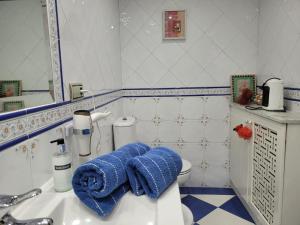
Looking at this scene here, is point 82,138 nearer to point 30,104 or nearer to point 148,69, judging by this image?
point 30,104

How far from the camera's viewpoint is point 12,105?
2.56 feet

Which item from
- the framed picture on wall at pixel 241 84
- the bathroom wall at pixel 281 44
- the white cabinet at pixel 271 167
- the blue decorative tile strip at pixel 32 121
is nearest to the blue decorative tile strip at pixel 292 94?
the bathroom wall at pixel 281 44

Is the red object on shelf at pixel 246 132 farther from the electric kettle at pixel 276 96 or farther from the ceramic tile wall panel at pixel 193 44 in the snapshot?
the ceramic tile wall panel at pixel 193 44

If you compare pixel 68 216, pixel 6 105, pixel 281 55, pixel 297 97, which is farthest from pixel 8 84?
pixel 281 55

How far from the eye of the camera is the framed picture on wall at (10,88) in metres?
0.76

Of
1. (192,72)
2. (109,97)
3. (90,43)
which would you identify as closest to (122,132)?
(109,97)

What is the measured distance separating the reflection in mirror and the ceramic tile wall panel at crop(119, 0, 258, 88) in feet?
4.66

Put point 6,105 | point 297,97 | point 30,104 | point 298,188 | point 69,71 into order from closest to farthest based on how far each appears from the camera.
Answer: point 6,105 → point 30,104 → point 69,71 → point 298,188 → point 297,97

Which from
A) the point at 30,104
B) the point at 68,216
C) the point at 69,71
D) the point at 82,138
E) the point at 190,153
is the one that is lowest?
the point at 190,153

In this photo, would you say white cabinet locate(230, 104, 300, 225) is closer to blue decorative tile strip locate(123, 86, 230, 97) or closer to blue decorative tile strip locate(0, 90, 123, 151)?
blue decorative tile strip locate(123, 86, 230, 97)

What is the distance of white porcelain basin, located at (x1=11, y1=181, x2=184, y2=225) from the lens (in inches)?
29.9

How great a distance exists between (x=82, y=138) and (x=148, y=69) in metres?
1.45

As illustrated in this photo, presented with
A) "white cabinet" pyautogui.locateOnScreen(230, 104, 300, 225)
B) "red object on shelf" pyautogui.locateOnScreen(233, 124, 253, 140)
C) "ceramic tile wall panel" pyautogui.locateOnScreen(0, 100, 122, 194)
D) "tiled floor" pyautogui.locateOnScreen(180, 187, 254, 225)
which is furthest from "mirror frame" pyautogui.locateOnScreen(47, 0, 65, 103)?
"tiled floor" pyautogui.locateOnScreen(180, 187, 254, 225)

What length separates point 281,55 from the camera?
1856mm
